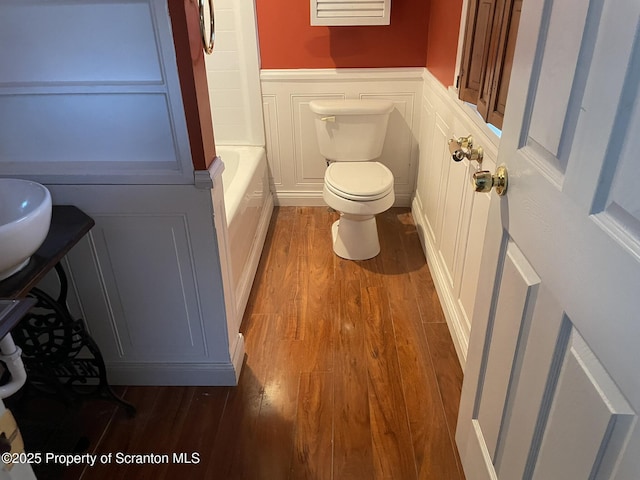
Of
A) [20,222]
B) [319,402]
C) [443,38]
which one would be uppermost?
[443,38]

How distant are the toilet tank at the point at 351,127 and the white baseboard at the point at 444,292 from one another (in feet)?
1.57

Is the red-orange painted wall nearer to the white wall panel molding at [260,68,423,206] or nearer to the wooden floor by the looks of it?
the white wall panel molding at [260,68,423,206]

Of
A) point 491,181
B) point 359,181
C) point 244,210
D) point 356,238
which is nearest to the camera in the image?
point 491,181

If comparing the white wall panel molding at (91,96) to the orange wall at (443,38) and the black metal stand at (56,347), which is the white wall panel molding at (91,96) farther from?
the orange wall at (443,38)

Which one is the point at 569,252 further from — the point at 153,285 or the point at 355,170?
the point at 355,170

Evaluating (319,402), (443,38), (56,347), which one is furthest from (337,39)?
(56,347)

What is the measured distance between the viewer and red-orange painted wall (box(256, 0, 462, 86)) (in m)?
2.78

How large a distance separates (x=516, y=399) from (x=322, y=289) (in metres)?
1.45

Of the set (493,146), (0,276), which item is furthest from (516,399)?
(0,276)

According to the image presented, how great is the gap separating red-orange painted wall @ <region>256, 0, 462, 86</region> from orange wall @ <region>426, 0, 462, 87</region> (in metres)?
0.02

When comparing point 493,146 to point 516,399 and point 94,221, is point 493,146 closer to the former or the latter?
point 516,399

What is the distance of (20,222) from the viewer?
1111 mm

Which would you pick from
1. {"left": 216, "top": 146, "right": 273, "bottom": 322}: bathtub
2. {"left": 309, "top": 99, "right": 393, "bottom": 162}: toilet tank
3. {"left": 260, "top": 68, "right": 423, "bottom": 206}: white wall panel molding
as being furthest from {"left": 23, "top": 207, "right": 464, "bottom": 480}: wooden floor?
{"left": 260, "top": 68, "right": 423, "bottom": 206}: white wall panel molding

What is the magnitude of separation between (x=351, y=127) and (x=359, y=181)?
444 millimetres
